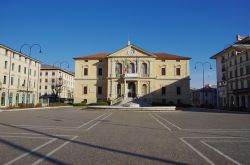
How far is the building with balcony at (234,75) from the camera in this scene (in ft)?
179

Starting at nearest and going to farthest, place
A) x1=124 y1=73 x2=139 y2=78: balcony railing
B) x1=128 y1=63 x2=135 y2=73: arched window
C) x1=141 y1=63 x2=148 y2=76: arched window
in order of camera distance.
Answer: x1=124 y1=73 x2=139 y2=78: balcony railing → x1=141 y1=63 x2=148 y2=76: arched window → x1=128 y1=63 x2=135 y2=73: arched window

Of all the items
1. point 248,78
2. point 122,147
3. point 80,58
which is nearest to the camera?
point 122,147

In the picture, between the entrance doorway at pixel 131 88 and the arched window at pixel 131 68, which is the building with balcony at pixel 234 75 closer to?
the entrance doorway at pixel 131 88

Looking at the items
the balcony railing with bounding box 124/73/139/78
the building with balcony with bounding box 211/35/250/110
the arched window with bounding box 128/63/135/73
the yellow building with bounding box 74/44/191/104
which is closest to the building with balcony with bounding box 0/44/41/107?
the yellow building with bounding box 74/44/191/104

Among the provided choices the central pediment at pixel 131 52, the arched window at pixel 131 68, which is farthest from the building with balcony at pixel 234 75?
the arched window at pixel 131 68

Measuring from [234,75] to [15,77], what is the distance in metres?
50.5

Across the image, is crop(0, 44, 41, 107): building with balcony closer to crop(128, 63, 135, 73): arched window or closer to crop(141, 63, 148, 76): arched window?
crop(128, 63, 135, 73): arched window

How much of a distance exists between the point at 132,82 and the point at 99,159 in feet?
192

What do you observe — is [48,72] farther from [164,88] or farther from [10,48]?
[164,88]

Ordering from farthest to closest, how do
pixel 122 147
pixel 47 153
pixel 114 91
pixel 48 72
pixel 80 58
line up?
1. pixel 48 72
2. pixel 80 58
3. pixel 114 91
4. pixel 122 147
5. pixel 47 153

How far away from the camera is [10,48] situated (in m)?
54.2

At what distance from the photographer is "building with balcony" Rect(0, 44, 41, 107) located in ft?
172

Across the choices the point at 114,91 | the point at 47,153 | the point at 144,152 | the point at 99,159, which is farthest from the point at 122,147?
the point at 114,91

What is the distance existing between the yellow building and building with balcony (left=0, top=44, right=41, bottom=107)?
1143 cm
